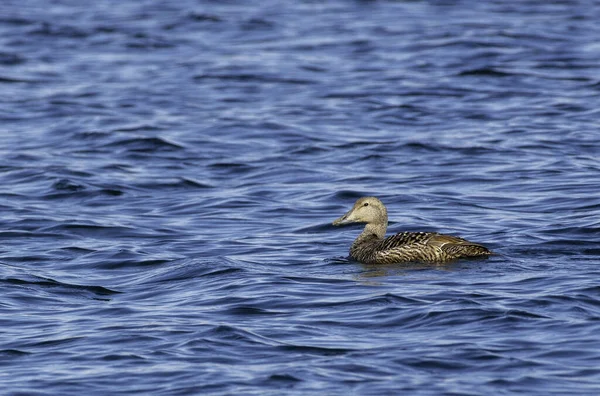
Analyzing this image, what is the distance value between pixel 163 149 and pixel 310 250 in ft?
24.1

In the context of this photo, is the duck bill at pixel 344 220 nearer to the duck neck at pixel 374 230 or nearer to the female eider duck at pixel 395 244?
the female eider duck at pixel 395 244

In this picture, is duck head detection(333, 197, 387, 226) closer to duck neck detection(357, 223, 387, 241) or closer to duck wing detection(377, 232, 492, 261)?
duck neck detection(357, 223, 387, 241)

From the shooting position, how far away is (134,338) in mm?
11320

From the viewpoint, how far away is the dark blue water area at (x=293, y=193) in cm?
1066

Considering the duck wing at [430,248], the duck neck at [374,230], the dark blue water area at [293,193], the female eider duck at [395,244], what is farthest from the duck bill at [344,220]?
the duck wing at [430,248]

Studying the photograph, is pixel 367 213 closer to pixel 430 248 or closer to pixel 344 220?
pixel 344 220

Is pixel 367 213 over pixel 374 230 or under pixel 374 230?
over

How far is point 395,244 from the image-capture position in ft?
45.9

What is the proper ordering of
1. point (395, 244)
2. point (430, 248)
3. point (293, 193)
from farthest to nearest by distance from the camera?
point (293, 193) → point (395, 244) → point (430, 248)

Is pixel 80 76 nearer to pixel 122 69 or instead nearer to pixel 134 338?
pixel 122 69

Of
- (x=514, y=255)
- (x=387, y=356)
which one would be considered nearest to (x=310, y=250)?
(x=514, y=255)

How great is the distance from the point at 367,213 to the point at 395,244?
3.48ft

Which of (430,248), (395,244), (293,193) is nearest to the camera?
(430,248)

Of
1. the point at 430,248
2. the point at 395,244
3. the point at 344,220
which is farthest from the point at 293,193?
the point at 430,248
